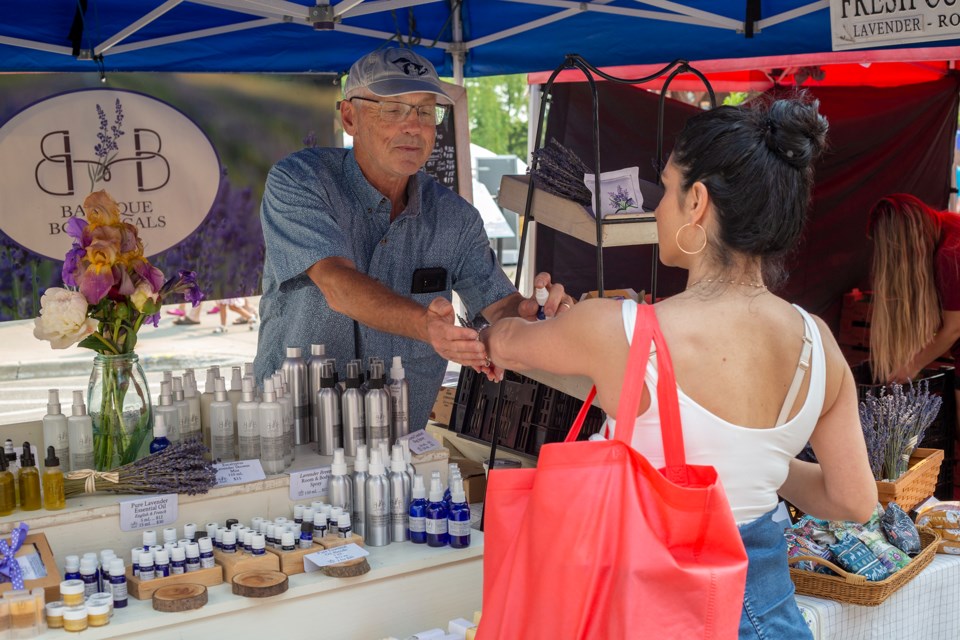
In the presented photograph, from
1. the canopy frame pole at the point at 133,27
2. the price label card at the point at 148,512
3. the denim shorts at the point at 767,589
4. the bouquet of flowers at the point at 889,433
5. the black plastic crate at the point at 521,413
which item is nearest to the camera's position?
the denim shorts at the point at 767,589

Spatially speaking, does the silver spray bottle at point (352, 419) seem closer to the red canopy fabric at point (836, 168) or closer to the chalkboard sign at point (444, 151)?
the chalkboard sign at point (444, 151)

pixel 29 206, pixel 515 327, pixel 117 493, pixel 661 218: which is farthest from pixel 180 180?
pixel 661 218

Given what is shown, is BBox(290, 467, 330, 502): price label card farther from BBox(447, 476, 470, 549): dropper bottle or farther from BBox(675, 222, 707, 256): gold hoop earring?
BBox(675, 222, 707, 256): gold hoop earring

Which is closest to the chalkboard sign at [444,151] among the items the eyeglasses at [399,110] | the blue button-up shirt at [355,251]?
the blue button-up shirt at [355,251]

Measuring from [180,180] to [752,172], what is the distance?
3710 mm

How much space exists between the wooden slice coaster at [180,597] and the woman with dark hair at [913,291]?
3.11 meters

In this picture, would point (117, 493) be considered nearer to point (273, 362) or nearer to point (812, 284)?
point (273, 362)

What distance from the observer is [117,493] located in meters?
2.15

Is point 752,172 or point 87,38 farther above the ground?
point 87,38

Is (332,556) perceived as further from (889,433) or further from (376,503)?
(889,433)

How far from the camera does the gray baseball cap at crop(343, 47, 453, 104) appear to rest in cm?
278

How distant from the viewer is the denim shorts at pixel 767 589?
1669 millimetres

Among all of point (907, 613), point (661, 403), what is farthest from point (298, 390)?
point (907, 613)

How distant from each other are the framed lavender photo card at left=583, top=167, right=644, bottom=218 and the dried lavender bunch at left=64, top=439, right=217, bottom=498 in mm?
1326
